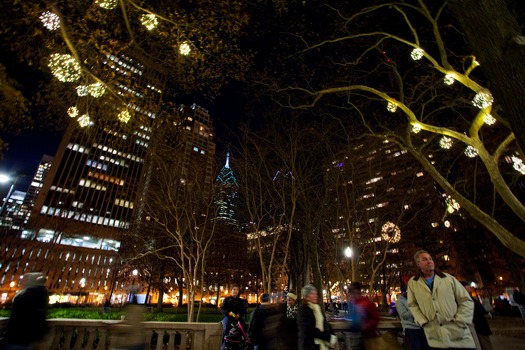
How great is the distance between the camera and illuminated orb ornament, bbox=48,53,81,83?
5430mm

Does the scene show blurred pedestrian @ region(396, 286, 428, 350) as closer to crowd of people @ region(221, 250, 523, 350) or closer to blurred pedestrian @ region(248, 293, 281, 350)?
crowd of people @ region(221, 250, 523, 350)

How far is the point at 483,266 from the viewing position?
2491cm

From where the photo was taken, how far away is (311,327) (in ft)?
12.7

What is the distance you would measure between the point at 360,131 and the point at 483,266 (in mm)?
22201

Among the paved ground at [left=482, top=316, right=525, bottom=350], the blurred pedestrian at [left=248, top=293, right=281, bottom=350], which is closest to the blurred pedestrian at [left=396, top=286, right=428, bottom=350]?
the blurred pedestrian at [left=248, top=293, right=281, bottom=350]

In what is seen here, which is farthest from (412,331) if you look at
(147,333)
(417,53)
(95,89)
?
(95,89)

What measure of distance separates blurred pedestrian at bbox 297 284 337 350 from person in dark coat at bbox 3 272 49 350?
3696 mm

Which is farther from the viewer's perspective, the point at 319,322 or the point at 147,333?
the point at 147,333

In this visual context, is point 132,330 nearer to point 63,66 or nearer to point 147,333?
point 147,333

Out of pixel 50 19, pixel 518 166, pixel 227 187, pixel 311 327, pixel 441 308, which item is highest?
pixel 227 187

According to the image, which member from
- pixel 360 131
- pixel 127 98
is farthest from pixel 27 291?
pixel 360 131

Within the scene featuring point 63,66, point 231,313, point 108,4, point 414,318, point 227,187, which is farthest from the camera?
point 227,187

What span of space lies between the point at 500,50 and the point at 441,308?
307 centimetres

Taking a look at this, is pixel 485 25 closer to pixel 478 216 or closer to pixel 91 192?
pixel 478 216
